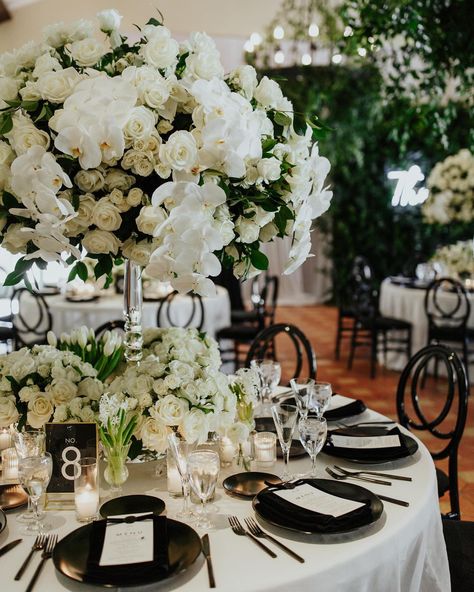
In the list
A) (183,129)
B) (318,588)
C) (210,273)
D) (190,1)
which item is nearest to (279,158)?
(183,129)

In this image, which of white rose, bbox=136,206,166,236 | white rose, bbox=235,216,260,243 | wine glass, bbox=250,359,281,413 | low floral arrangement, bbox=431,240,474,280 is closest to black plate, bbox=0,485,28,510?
white rose, bbox=136,206,166,236

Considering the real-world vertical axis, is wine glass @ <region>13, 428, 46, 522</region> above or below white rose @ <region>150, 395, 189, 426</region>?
below

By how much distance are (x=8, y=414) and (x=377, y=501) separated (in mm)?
937

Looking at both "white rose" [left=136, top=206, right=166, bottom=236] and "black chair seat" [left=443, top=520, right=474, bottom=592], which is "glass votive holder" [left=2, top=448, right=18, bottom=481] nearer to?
"white rose" [left=136, top=206, right=166, bottom=236]

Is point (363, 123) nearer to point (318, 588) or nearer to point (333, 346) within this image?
point (333, 346)

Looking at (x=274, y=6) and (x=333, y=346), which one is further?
(x=274, y=6)

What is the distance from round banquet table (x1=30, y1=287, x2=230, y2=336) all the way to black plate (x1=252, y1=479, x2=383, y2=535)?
11.8ft

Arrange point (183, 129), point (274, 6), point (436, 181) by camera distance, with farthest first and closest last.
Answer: point (274, 6) → point (436, 181) → point (183, 129)

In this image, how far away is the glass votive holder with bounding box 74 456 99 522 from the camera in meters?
1.53

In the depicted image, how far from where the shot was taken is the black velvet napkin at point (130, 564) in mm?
1252

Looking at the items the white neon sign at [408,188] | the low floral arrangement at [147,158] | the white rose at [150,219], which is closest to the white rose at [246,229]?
the low floral arrangement at [147,158]

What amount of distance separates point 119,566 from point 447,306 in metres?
5.08

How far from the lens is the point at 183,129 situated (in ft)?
5.20

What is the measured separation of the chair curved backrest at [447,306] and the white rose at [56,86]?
14.8 ft
